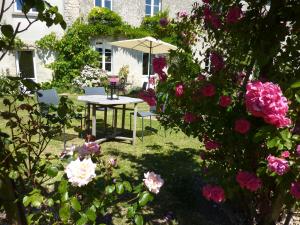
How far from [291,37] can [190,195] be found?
91.1 inches

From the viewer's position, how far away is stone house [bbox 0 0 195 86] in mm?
13016

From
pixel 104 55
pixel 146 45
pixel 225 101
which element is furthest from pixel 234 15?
pixel 104 55

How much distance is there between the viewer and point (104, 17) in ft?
47.4

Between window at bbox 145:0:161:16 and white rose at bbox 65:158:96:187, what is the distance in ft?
51.5

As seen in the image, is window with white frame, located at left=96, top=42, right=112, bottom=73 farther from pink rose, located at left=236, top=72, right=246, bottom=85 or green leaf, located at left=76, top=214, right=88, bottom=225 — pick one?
green leaf, located at left=76, top=214, right=88, bottom=225

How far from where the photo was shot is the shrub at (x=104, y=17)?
563 inches

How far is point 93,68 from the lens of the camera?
14516mm

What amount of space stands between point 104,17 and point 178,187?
39.6ft

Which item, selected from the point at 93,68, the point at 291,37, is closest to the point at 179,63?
the point at 291,37

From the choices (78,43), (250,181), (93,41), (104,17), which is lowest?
(250,181)

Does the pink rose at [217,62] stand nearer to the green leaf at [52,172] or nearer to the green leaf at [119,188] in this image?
the green leaf at [119,188]

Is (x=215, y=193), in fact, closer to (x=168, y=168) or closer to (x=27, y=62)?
(x=168, y=168)

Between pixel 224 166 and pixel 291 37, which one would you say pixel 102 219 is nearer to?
pixel 224 166

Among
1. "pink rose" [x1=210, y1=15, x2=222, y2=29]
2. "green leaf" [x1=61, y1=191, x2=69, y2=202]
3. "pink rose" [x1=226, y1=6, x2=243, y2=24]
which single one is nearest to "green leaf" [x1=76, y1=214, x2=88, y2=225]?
"green leaf" [x1=61, y1=191, x2=69, y2=202]
